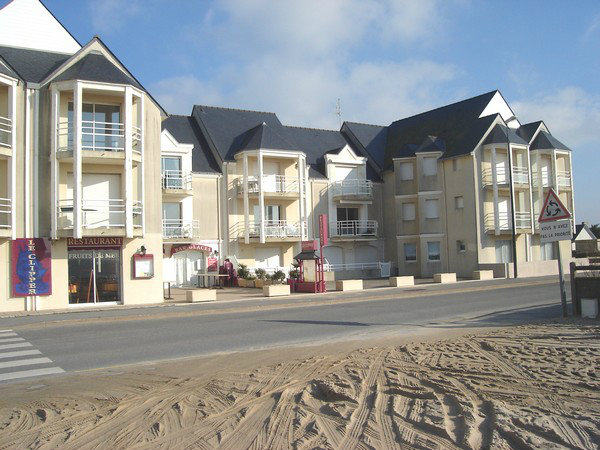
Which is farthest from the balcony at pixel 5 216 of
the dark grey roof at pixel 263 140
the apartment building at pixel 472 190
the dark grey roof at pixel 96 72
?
the apartment building at pixel 472 190

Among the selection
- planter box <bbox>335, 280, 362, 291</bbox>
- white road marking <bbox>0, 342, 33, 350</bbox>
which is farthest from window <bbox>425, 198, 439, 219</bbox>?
white road marking <bbox>0, 342, 33, 350</bbox>

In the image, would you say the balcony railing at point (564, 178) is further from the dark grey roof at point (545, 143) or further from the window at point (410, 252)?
the window at point (410, 252)

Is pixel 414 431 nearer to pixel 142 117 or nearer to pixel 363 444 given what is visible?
pixel 363 444

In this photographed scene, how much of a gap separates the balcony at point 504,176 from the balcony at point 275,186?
42.7 feet

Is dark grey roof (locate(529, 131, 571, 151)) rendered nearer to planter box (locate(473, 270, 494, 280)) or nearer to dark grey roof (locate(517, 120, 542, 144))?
dark grey roof (locate(517, 120, 542, 144))

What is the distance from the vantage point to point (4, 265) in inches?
884

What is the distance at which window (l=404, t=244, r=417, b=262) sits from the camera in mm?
41750

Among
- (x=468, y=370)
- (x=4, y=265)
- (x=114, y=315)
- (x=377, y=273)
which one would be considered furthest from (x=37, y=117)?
(x=377, y=273)

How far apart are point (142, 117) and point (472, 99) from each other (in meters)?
27.7

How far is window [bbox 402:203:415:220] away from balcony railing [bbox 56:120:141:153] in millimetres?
22595

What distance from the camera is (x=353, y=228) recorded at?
42.2 metres

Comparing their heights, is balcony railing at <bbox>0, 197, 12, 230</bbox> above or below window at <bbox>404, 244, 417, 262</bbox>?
above

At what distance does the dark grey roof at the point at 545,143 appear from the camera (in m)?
41.8

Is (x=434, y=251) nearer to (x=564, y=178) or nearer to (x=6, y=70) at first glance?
(x=564, y=178)
